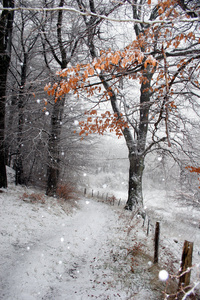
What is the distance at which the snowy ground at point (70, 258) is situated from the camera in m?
3.64

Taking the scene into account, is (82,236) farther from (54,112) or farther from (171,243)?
(54,112)

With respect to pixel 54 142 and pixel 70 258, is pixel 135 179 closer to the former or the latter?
pixel 54 142

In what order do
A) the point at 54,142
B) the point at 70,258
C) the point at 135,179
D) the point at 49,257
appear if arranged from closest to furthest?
the point at 49,257 < the point at 70,258 < the point at 135,179 < the point at 54,142

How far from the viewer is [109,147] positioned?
74.6 metres

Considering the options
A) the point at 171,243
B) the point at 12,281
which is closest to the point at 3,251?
the point at 12,281

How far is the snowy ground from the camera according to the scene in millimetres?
3643

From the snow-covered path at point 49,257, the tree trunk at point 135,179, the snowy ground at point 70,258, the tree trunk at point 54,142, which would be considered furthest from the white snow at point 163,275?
the tree trunk at point 54,142

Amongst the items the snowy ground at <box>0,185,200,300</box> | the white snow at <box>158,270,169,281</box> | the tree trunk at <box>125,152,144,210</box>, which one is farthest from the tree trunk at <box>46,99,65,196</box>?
the white snow at <box>158,270,169,281</box>

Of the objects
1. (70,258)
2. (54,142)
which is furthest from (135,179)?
(70,258)

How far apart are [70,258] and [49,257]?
2.10ft

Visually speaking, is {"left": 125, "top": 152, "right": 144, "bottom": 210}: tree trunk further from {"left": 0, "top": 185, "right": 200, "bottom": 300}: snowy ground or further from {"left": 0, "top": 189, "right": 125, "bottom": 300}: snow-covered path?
{"left": 0, "top": 189, "right": 125, "bottom": 300}: snow-covered path

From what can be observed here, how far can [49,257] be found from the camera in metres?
4.77

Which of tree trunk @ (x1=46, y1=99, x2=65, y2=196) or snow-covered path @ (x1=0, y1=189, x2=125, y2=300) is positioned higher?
tree trunk @ (x1=46, y1=99, x2=65, y2=196)

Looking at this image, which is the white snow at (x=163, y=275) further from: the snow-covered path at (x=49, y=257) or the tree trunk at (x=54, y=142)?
the tree trunk at (x=54, y=142)
